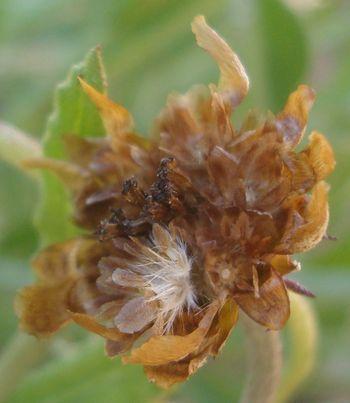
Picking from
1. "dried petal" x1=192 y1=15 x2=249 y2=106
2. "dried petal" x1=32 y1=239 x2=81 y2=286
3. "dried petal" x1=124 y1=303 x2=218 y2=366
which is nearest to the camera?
"dried petal" x1=124 y1=303 x2=218 y2=366

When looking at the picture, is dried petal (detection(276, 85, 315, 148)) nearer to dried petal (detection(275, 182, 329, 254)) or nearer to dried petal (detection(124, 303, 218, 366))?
dried petal (detection(275, 182, 329, 254))

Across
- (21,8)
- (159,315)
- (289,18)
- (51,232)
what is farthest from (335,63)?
(159,315)

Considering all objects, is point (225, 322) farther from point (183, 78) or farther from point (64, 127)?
point (183, 78)

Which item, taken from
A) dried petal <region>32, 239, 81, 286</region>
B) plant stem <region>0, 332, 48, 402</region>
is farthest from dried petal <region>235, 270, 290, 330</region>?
plant stem <region>0, 332, 48, 402</region>

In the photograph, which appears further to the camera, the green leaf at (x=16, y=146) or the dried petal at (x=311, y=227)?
the green leaf at (x=16, y=146)

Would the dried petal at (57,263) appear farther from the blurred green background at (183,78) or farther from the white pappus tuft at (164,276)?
the blurred green background at (183,78)

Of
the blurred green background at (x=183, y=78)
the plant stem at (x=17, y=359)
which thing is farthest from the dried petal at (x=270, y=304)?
the blurred green background at (x=183, y=78)

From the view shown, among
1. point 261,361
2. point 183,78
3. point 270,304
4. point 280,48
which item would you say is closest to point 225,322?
point 270,304
